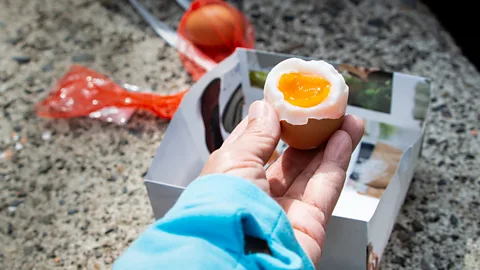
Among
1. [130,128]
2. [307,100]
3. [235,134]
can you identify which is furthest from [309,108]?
[130,128]

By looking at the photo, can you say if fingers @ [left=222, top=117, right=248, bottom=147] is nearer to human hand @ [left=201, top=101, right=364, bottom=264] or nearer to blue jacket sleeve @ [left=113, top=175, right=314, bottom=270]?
human hand @ [left=201, top=101, right=364, bottom=264]

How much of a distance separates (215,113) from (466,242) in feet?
2.00

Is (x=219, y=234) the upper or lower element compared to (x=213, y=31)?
upper

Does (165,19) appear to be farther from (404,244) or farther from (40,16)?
(404,244)

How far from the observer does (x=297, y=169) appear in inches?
38.2

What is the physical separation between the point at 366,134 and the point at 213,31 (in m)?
0.55

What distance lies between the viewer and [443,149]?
4.19 ft

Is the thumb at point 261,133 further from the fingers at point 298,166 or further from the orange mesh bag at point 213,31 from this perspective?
the orange mesh bag at point 213,31

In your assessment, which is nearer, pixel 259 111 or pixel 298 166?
pixel 259 111

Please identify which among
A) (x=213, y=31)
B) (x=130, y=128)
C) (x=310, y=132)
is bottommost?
(x=130, y=128)

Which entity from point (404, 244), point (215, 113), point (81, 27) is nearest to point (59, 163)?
point (215, 113)

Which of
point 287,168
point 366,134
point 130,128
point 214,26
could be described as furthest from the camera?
point 214,26

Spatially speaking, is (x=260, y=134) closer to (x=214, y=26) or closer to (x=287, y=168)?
(x=287, y=168)

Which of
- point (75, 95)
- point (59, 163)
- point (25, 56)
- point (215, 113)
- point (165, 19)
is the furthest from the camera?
point (165, 19)
